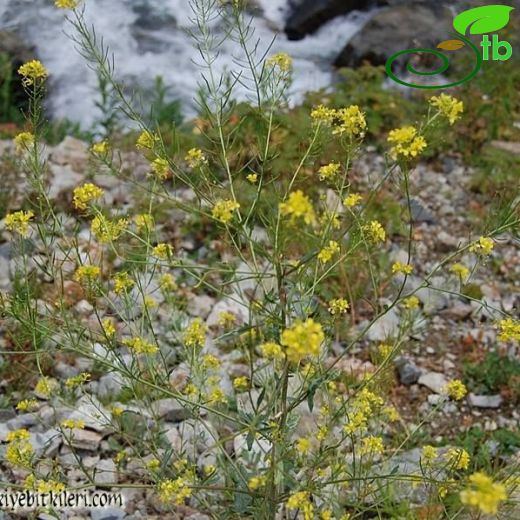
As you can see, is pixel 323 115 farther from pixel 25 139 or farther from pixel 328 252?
pixel 25 139

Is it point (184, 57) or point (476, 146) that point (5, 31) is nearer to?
point (184, 57)

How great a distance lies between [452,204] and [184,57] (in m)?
4.71

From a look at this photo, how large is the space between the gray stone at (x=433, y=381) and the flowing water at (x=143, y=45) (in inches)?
195

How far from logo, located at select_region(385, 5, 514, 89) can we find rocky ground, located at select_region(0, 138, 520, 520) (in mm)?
1442

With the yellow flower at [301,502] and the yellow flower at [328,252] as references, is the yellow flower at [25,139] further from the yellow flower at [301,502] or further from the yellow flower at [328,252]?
the yellow flower at [301,502]

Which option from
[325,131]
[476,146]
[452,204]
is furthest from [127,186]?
[325,131]

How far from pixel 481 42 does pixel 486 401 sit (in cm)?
483

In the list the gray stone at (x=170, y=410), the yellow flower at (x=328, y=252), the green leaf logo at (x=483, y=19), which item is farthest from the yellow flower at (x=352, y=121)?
the green leaf logo at (x=483, y=19)

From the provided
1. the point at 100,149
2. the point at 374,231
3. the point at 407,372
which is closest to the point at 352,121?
the point at 374,231

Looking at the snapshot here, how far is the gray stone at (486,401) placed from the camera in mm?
3881

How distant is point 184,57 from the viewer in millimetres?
9281

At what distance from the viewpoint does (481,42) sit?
765 centimetres

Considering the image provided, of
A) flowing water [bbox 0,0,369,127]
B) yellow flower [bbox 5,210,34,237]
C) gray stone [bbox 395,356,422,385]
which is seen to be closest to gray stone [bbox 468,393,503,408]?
gray stone [bbox 395,356,422,385]

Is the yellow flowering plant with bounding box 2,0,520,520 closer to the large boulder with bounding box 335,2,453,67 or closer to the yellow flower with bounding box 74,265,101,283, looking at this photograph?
the yellow flower with bounding box 74,265,101,283
